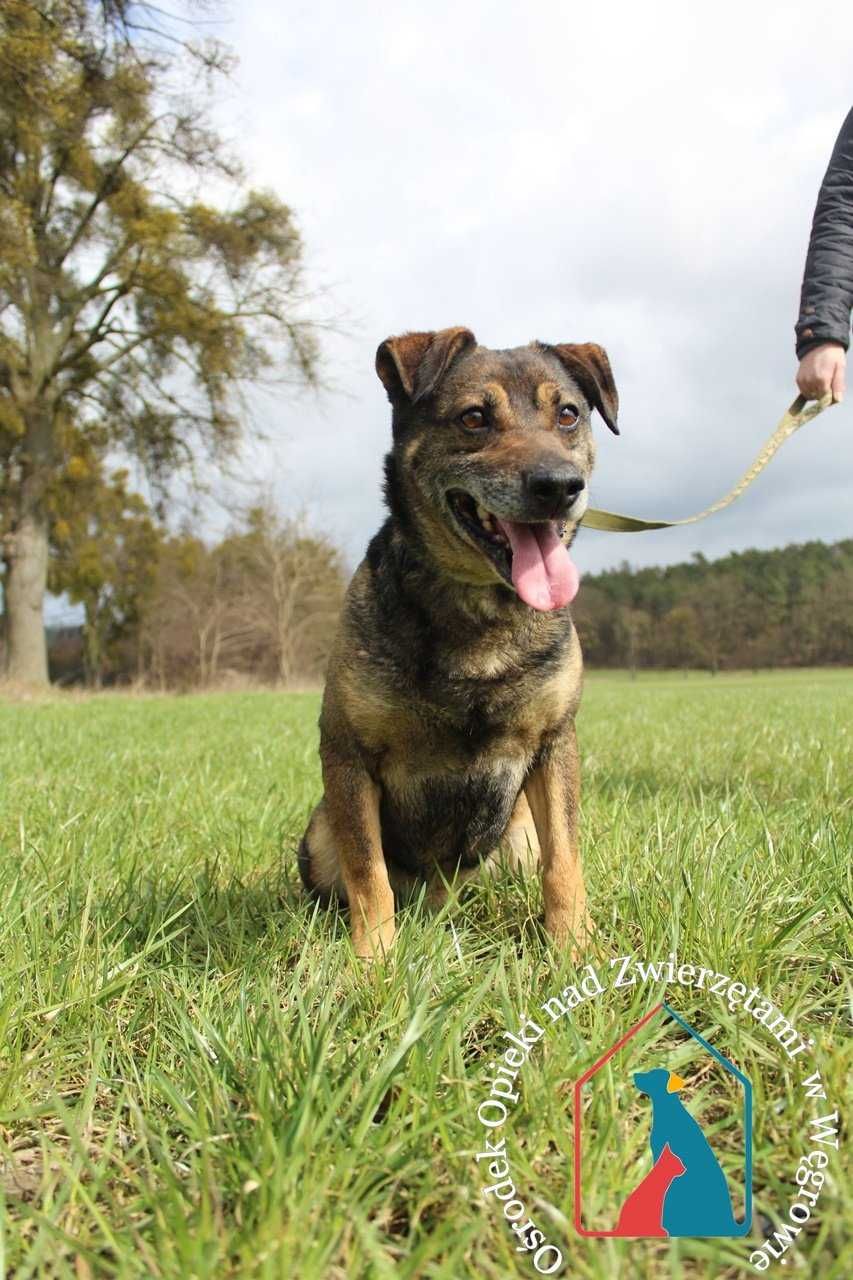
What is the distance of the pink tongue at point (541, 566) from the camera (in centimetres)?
260

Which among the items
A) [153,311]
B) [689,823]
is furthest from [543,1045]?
[153,311]

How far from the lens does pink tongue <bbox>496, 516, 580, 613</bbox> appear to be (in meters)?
2.60

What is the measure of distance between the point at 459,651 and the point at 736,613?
3543 inches

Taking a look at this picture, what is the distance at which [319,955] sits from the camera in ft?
8.09

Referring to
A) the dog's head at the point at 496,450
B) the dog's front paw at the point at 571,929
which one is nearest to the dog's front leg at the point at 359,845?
the dog's front paw at the point at 571,929

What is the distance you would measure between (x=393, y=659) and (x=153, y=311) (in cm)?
2178

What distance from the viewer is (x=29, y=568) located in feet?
70.4

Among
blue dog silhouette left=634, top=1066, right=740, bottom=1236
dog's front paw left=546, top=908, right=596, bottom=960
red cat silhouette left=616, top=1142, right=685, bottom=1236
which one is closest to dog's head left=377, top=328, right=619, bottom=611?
dog's front paw left=546, top=908, right=596, bottom=960

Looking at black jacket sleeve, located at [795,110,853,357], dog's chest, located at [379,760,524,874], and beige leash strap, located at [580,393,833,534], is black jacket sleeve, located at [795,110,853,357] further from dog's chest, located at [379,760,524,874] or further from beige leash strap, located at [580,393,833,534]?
dog's chest, located at [379,760,524,874]

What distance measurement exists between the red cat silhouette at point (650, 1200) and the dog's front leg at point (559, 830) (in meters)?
1.05

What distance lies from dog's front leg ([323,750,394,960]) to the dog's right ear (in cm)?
140

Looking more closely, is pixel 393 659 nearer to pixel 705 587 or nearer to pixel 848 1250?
pixel 848 1250

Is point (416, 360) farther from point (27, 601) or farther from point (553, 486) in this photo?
point (27, 601)

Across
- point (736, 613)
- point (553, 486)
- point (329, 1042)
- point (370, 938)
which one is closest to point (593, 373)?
point (553, 486)
